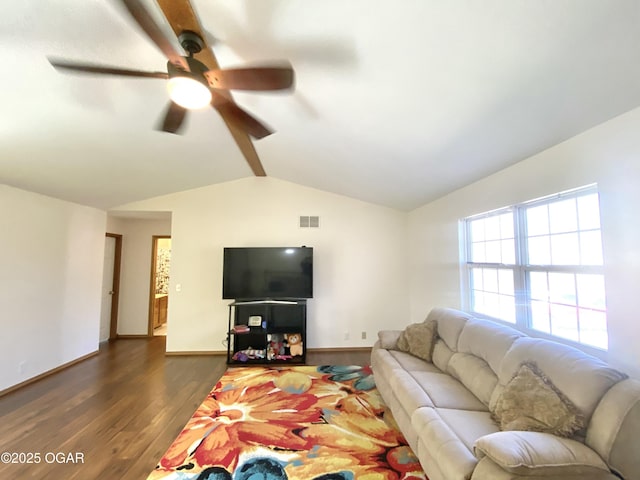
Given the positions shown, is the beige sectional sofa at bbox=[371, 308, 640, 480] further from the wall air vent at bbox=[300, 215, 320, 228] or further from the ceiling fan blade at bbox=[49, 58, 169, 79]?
the wall air vent at bbox=[300, 215, 320, 228]

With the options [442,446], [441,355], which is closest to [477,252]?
[441,355]

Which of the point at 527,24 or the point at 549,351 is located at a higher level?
the point at 527,24

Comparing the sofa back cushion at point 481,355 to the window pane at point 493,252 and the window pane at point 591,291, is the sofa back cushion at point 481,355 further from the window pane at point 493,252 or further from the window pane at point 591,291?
the window pane at point 493,252

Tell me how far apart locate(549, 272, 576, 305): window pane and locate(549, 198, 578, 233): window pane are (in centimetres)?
36

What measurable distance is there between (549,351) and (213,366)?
3.88 meters

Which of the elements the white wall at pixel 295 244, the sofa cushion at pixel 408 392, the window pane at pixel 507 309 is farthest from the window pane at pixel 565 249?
the white wall at pixel 295 244

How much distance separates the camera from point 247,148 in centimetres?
350

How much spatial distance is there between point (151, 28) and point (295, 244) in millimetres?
3605

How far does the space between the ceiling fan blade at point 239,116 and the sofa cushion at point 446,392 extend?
2409mm

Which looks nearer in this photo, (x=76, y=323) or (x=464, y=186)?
(x=464, y=186)

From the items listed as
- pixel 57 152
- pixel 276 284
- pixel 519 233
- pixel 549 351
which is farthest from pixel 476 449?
pixel 57 152

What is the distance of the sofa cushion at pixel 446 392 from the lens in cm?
198

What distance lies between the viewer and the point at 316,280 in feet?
15.4

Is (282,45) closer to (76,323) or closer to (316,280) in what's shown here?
(316,280)
